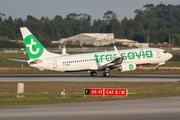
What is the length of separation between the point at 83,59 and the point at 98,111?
3026 cm

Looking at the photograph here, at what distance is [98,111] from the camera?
21.5 m

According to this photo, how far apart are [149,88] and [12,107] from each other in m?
20.5

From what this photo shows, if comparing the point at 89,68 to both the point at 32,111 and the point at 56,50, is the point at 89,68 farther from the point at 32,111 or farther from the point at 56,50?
the point at 56,50

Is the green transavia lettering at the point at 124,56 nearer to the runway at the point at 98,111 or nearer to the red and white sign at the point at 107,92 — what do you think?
the red and white sign at the point at 107,92

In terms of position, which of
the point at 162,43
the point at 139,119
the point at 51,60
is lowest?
the point at 139,119

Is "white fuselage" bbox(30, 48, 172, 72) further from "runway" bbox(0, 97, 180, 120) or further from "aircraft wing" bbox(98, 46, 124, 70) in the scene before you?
"runway" bbox(0, 97, 180, 120)

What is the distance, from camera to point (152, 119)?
1875 centimetres

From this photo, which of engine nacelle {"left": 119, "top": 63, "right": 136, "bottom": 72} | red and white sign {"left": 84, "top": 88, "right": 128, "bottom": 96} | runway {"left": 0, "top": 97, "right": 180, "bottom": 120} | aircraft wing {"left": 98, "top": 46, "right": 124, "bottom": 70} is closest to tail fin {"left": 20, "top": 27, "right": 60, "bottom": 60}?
aircraft wing {"left": 98, "top": 46, "right": 124, "bottom": 70}

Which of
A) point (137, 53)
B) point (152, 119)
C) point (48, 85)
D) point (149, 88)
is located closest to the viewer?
point (152, 119)

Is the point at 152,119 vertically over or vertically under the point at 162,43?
under

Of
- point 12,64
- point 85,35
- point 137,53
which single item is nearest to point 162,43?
point 85,35

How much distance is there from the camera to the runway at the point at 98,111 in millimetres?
19375

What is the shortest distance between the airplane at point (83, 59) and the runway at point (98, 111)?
25.6 meters

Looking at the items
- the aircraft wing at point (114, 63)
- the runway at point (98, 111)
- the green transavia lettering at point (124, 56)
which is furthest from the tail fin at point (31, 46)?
the runway at point (98, 111)
